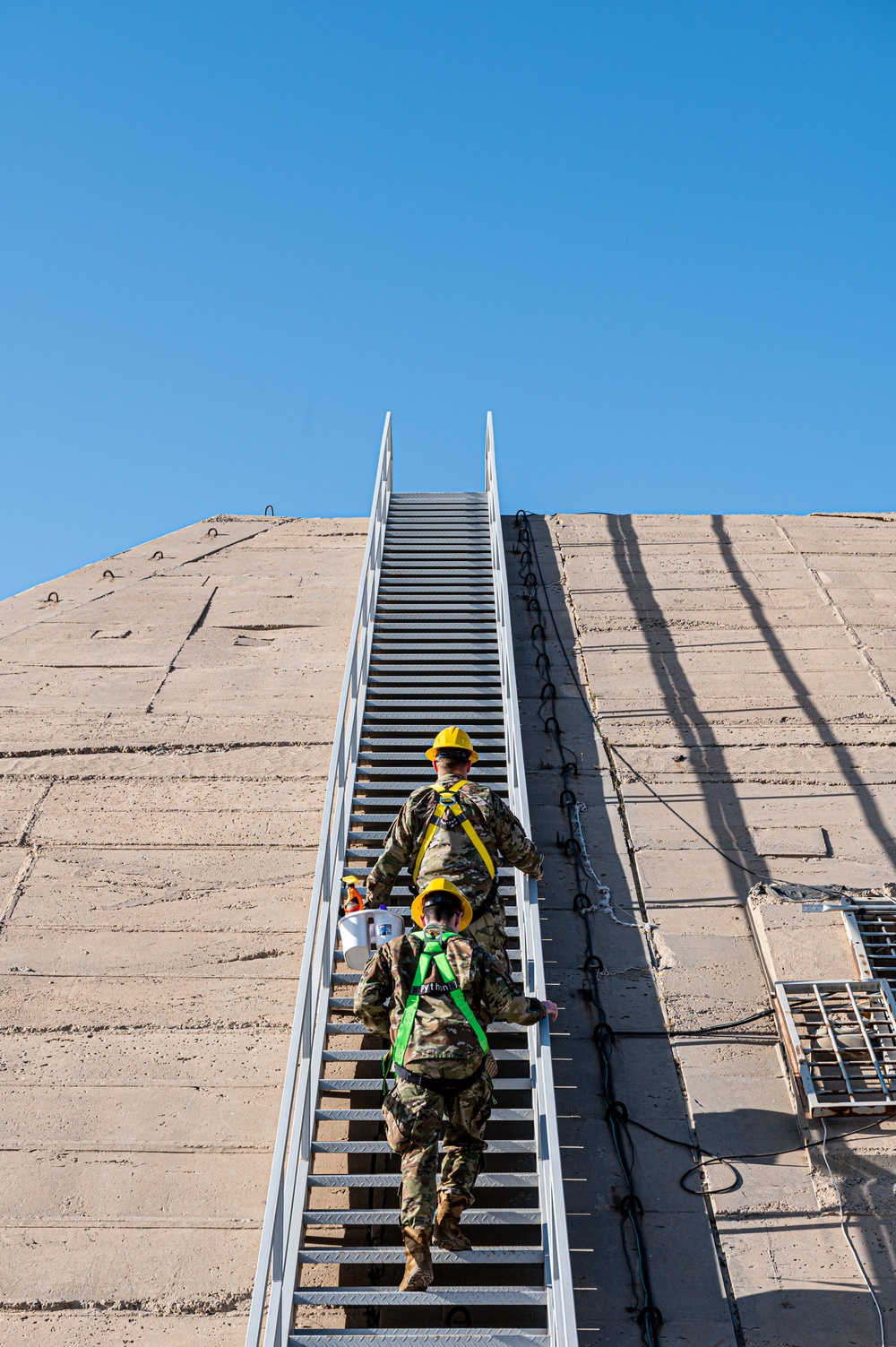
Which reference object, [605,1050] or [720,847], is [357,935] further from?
[720,847]

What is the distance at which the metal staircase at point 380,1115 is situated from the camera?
538 cm

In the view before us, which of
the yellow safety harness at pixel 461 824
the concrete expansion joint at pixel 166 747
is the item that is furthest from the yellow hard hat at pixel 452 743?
the concrete expansion joint at pixel 166 747

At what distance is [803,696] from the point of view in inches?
446

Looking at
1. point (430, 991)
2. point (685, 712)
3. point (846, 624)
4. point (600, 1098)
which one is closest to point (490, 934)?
point (430, 991)

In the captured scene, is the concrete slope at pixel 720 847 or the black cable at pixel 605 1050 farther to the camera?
the concrete slope at pixel 720 847

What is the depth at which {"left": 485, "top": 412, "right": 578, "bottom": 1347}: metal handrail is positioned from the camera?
518cm

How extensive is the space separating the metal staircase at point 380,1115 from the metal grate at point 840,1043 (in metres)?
1.74

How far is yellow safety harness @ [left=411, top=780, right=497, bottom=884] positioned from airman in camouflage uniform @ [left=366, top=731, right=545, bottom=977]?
21mm

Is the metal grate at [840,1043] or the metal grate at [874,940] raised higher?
the metal grate at [874,940]

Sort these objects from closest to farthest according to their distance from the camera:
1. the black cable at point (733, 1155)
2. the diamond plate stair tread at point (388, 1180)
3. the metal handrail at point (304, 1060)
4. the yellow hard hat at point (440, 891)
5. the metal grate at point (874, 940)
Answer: the metal handrail at point (304, 1060) < the yellow hard hat at point (440, 891) < the diamond plate stair tread at point (388, 1180) < the black cable at point (733, 1155) < the metal grate at point (874, 940)

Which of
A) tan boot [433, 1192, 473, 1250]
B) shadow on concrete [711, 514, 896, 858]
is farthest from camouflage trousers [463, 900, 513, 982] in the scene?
shadow on concrete [711, 514, 896, 858]

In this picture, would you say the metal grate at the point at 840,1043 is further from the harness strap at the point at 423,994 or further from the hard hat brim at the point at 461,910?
the harness strap at the point at 423,994

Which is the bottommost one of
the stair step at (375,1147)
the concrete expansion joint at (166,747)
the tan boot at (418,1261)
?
the tan boot at (418,1261)

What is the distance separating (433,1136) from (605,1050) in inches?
107
